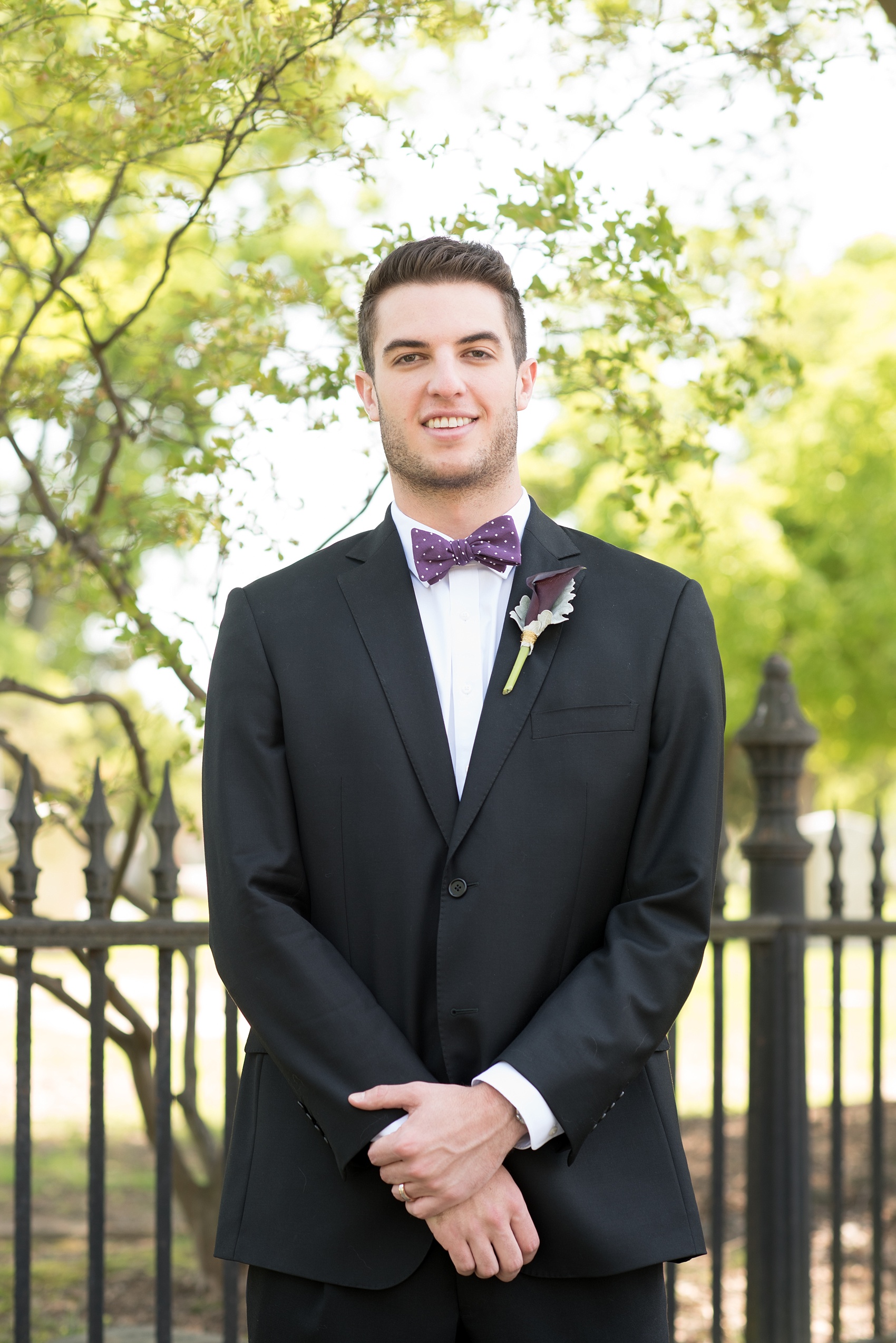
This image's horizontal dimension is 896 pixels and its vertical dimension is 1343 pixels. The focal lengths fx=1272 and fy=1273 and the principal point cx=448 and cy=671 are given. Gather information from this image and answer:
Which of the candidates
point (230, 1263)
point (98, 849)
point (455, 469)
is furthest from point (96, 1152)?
point (455, 469)

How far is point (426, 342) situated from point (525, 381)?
321mm

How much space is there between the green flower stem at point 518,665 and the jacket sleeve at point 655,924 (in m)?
0.24

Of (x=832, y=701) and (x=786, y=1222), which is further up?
(x=832, y=701)

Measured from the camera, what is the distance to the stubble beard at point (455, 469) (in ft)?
7.72

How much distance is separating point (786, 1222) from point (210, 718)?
2.81 m

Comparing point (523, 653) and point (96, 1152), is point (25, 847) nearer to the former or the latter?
point (96, 1152)

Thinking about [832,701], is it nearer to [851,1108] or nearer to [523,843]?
[851,1108]

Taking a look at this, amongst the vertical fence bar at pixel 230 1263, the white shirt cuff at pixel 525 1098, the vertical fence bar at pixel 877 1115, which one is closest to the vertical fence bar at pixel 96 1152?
the vertical fence bar at pixel 230 1263

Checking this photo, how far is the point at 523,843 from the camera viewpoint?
2.19 meters

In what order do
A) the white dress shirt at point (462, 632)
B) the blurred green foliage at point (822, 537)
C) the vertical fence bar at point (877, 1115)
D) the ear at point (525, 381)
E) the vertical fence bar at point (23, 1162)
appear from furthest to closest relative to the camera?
1. the blurred green foliage at point (822, 537)
2. the vertical fence bar at point (877, 1115)
3. the vertical fence bar at point (23, 1162)
4. the ear at point (525, 381)
5. the white dress shirt at point (462, 632)

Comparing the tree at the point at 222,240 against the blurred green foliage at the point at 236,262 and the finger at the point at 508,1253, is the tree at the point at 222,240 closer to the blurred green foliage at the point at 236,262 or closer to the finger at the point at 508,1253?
the blurred green foliage at the point at 236,262

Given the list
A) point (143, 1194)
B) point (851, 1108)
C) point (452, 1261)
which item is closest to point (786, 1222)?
point (452, 1261)

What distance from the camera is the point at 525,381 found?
103 inches

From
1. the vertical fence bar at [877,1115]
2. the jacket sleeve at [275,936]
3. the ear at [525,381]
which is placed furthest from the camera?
the vertical fence bar at [877,1115]
